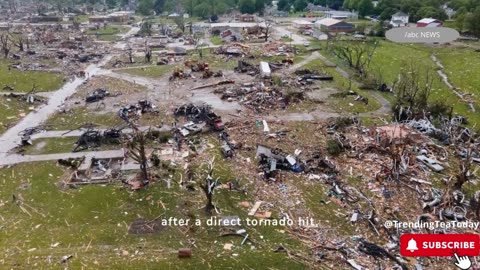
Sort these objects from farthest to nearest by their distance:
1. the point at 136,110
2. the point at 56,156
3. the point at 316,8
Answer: the point at 316,8
the point at 136,110
the point at 56,156

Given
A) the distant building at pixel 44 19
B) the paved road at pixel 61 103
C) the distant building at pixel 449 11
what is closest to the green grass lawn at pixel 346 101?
the paved road at pixel 61 103

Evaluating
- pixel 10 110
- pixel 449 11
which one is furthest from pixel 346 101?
pixel 449 11

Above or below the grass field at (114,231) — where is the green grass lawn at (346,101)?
above

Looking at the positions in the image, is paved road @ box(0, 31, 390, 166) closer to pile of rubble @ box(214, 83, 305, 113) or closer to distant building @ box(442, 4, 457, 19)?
pile of rubble @ box(214, 83, 305, 113)

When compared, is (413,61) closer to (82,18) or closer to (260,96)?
(260,96)

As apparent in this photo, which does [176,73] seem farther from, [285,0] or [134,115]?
[285,0]

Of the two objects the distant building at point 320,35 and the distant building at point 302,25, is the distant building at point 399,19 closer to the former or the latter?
the distant building at point 302,25

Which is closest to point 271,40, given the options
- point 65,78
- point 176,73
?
point 176,73
